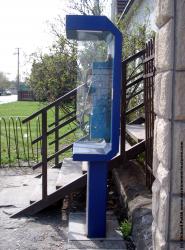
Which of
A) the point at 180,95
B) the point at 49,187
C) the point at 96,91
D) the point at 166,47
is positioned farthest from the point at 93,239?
the point at 166,47

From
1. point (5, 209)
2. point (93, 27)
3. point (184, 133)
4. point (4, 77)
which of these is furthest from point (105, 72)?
point (4, 77)

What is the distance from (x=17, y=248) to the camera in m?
4.18

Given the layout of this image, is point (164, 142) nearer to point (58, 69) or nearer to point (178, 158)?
point (178, 158)

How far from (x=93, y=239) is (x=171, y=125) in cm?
220

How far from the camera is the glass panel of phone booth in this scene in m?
4.23

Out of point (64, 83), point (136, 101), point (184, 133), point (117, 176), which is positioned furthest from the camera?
point (64, 83)

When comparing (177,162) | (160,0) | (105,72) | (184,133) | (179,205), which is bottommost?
(179,205)

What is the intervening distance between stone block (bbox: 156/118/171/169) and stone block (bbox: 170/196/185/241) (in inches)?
8.3

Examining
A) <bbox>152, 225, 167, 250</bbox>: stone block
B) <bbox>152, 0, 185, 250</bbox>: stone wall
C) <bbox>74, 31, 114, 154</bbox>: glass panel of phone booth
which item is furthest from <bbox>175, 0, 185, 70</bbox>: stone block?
<bbox>74, 31, 114, 154</bbox>: glass panel of phone booth

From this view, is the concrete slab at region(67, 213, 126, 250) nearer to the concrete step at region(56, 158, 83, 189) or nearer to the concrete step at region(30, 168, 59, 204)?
the concrete step at region(56, 158, 83, 189)

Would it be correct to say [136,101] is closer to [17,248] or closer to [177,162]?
[17,248]

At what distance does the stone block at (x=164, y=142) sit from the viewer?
2400 millimetres

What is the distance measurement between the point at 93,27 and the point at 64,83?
5.65m

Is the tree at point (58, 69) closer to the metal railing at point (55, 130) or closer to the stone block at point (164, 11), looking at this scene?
the metal railing at point (55, 130)
